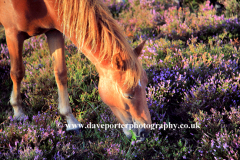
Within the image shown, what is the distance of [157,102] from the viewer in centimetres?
298

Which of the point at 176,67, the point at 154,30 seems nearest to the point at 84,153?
the point at 176,67

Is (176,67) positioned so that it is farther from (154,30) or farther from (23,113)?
(23,113)

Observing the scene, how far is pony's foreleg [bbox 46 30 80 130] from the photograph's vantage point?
9.18 feet

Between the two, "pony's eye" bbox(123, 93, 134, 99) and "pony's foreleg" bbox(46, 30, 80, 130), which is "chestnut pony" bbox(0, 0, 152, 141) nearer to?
"pony's eye" bbox(123, 93, 134, 99)

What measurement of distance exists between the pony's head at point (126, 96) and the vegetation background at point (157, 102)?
1.15 ft

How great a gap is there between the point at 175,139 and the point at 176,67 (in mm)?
1391

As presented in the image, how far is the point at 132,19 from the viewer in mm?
5645

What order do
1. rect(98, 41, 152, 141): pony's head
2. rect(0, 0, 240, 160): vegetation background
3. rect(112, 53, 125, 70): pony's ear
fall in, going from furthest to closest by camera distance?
1. rect(0, 0, 240, 160): vegetation background
2. rect(98, 41, 152, 141): pony's head
3. rect(112, 53, 125, 70): pony's ear

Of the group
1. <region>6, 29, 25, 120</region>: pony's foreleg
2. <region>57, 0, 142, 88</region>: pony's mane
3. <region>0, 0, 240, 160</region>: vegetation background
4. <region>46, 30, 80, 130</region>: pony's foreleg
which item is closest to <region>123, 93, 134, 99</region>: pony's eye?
<region>57, 0, 142, 88</region>: pony's mane

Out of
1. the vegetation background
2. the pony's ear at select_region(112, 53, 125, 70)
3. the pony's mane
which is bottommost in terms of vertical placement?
the vegetation background

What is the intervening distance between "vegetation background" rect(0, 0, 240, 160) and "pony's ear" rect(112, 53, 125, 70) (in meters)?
1.00

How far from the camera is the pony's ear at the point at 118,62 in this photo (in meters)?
1.83

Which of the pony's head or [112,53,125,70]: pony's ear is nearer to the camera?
[112,53,125,70]: pony's ear


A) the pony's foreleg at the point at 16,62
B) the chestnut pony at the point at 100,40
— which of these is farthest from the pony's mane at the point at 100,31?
the pony's foreleg at the point at 16,62
